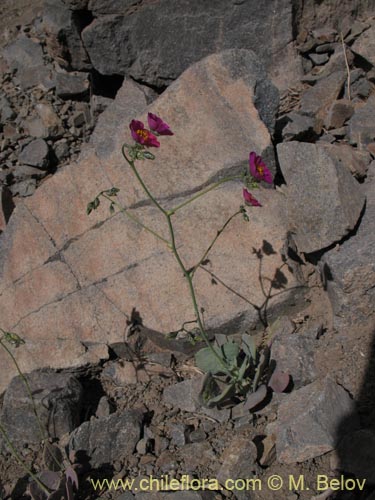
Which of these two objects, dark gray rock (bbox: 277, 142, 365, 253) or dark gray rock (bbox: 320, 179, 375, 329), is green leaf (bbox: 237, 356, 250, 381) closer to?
dark gray rock (bbox: 320, 179, 375, 329)

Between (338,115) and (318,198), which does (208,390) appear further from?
(338,115)

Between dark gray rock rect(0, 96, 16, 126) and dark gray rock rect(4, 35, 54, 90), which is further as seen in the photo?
dark gray rock rect(4, 35, 54, 90)

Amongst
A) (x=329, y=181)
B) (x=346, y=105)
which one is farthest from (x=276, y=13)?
(x=329, y=181)

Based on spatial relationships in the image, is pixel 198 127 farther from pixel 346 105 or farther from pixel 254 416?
pixel 254 416

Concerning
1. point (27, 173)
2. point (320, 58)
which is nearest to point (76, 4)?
point (27, 173)

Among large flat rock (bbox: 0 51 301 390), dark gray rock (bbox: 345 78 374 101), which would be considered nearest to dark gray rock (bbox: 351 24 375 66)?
dark gray rock (bbox: 345 78 374 101)
